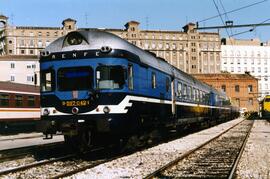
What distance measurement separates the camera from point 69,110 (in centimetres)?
1285

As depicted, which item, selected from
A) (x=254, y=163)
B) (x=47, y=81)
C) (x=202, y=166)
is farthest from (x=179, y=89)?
(x=202, y=166)

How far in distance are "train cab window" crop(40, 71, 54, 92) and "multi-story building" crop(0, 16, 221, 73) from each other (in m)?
124

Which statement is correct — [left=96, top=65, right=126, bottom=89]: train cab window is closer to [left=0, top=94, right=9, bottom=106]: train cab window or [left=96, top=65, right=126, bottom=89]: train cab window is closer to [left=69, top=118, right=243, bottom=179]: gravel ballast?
[left=69, top=118, right=243, bottom=179]: gravel ballast

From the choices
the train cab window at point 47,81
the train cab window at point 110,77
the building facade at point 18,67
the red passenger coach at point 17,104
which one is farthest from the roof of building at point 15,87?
the building facade at point 18,67

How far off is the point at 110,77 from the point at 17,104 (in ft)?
60.3

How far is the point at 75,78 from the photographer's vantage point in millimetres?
12930

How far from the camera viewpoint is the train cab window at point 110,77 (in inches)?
500

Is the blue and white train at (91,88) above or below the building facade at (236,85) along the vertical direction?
below

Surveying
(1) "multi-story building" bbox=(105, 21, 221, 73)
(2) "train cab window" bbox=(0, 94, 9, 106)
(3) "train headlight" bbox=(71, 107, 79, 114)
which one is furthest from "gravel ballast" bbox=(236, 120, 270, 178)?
(1) "multi-story building" bbox=(105, 21, 221, 73)

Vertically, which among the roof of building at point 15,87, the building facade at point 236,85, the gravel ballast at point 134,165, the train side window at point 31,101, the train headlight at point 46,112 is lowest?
the gravel ballast at point 134,165

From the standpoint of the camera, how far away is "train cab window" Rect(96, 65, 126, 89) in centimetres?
1271

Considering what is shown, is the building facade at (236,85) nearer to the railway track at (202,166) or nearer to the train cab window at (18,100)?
the train cab window at (18,100)

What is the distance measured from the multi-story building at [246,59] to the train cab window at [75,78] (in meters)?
149

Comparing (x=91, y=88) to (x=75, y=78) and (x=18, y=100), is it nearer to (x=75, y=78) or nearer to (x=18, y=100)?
(x=75, y=78)
